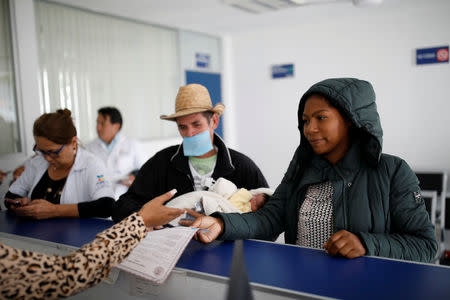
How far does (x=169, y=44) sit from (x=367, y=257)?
19.9 feet

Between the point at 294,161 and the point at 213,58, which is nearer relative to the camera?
the point at 294,161

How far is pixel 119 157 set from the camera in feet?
15.4

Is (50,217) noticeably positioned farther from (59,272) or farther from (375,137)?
(375,137)

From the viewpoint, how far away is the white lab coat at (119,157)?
181 inches

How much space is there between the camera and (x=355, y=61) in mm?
6812

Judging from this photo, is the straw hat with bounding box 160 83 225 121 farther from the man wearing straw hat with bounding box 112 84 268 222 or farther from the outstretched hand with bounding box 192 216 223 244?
the outstretched hand with bounding box 192 216 223 244

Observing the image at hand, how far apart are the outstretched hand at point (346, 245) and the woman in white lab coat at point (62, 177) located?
1497 millimetres

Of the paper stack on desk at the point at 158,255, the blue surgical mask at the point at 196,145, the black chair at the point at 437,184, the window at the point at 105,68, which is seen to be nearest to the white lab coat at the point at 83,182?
the blue surgical mask at the point at 196,145

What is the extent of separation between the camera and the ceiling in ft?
17.4

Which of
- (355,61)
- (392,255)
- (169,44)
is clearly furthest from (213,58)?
(392,255)

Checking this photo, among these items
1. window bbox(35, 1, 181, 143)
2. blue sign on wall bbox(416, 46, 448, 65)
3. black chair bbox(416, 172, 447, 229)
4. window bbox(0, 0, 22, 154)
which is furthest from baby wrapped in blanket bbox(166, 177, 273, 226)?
blue sign on wall bbox(416, 46, 448, 65)

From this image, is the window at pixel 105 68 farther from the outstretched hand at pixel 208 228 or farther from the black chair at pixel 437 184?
the black chair at pixel 437 184

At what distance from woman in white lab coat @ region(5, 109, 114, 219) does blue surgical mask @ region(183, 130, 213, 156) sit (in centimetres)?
61

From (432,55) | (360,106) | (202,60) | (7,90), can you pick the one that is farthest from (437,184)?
(7,90)
